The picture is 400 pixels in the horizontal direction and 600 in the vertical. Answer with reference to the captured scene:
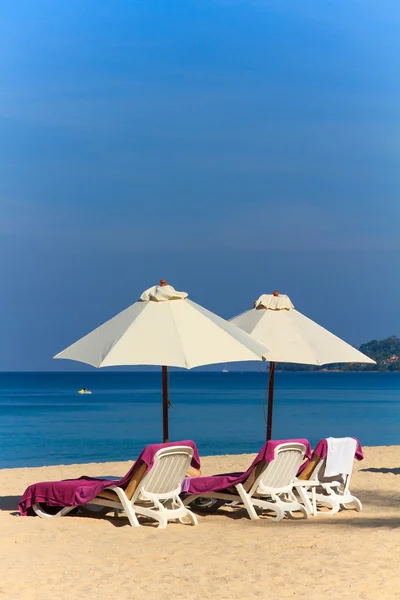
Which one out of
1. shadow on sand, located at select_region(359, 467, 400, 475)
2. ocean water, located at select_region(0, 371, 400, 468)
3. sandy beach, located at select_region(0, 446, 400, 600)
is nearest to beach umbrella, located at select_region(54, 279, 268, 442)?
sandy beach, located at select_region(0, 446, 400, 600)

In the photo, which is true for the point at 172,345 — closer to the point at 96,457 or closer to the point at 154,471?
the point at 154,471

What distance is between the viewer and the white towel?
27.0ft

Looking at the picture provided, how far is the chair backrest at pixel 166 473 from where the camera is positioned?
730cm

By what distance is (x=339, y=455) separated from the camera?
27.4 feet

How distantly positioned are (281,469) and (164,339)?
1523 millimetres

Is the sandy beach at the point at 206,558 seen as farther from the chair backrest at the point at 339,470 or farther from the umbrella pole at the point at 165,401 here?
the umbrella pole at the point at 165,401

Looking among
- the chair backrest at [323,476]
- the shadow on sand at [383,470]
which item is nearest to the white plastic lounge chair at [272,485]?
the chair backrest at [323,476]

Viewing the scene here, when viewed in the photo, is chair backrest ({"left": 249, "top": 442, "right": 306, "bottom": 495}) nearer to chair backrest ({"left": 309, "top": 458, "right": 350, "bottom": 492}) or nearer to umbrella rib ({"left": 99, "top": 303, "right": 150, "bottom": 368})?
chair backrest ({"left": 309, "top": 458, "right": 350, "bottom": 492})

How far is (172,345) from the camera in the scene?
25.7ft

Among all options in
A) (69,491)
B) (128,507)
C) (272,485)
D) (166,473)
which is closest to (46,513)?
(69,491)

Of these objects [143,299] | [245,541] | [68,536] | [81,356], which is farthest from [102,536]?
[143,299]

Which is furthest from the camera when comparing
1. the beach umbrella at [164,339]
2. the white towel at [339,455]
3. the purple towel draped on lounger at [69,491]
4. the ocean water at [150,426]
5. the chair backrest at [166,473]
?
the ocean water at [150,426]

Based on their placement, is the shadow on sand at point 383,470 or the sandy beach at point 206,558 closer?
the sandy beach at point 206,558

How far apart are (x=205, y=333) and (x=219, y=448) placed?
1928cm
